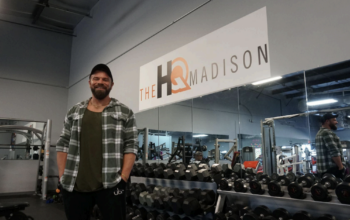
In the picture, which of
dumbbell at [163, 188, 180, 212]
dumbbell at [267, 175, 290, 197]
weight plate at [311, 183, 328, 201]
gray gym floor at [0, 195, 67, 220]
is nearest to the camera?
weight plate at [311, 183, 328, 201]

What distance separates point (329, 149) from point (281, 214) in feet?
1.95

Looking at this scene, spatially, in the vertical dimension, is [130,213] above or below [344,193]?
below

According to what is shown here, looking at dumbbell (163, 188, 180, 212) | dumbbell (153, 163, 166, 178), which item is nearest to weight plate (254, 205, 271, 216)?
dumbbell (163, 188, 180, 212)

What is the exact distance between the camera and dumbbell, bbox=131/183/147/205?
304 cm

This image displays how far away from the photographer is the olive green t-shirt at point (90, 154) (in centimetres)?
123

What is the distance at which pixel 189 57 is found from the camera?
3.16m

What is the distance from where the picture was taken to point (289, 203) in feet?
6.38

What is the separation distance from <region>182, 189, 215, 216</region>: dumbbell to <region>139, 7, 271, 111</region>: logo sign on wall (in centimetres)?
104

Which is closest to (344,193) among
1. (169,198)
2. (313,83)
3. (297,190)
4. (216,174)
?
(297,190)

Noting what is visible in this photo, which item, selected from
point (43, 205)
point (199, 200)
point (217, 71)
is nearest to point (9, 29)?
point (43, 205)

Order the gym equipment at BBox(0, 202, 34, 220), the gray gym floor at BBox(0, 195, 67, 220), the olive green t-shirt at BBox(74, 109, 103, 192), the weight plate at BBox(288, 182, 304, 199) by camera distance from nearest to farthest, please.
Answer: the olive green t-shirt at BBox(74, 109, 103, 192), the weight plate at BBox(288, 182, 304, 199), the gym equipment at BBox(0, 202, 34, 220), the gray gym floor at BBox(0, 195, 67, 220)

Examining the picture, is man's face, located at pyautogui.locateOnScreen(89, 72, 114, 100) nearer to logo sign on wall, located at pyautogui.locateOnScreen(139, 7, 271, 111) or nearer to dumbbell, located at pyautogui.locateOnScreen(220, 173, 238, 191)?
dumbbell, located at pyautogui.locateOnScreen(220, 173, 238, 191)

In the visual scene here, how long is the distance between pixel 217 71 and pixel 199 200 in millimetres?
1303

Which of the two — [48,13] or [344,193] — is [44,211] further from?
[48,13]
